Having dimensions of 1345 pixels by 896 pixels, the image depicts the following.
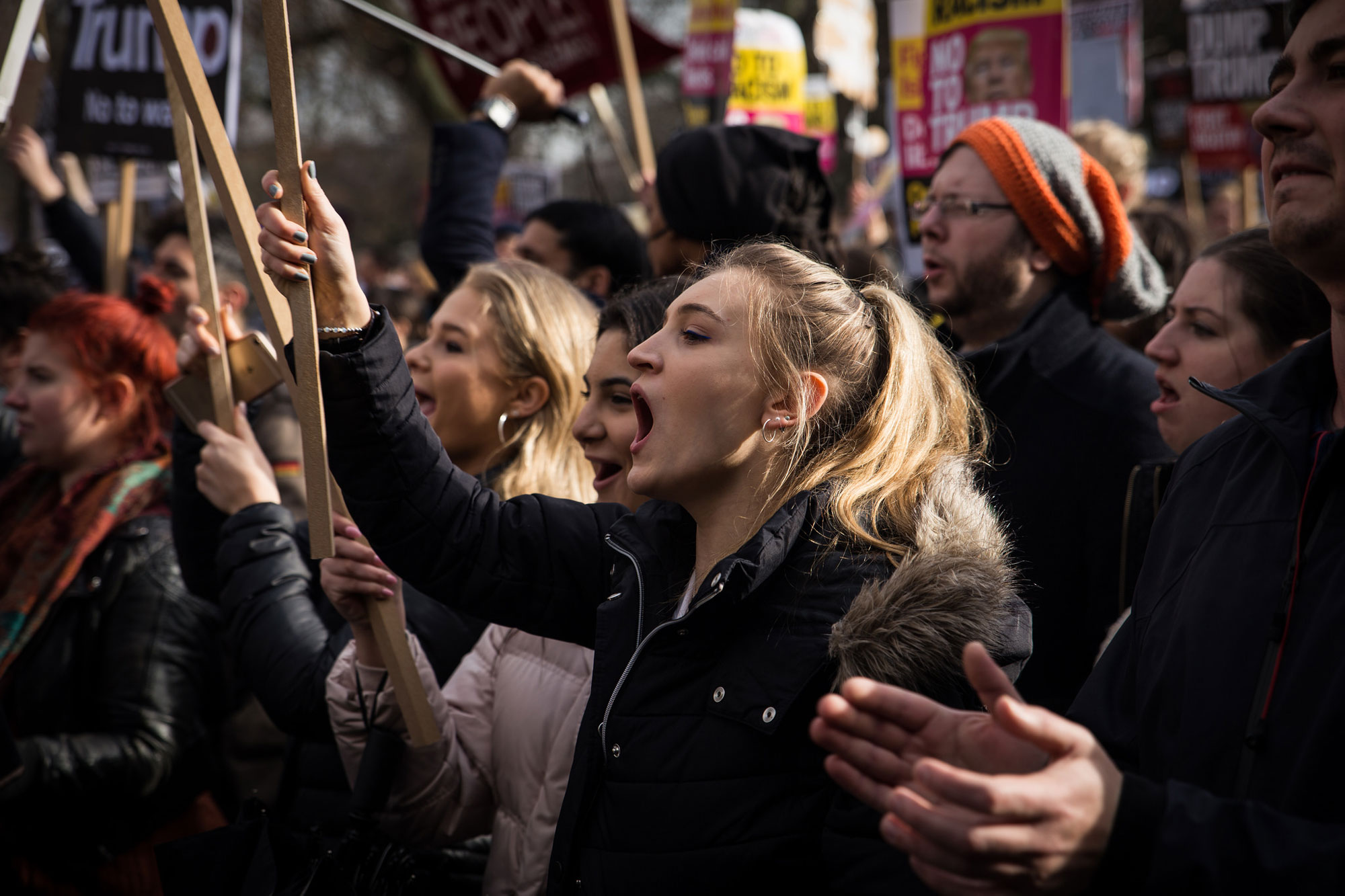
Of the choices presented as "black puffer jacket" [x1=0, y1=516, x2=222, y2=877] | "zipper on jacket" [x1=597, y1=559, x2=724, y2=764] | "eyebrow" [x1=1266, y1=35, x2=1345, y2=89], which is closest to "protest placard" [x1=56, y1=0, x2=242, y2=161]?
"black puffer jacket" [x1=0, y1=516, x2=222, y2=877]

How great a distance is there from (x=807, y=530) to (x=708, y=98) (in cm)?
566

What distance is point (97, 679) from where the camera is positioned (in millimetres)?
3121

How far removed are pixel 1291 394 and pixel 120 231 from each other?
428 centimetres

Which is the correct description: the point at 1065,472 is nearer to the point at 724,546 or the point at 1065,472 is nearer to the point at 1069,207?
the point at 1069,207

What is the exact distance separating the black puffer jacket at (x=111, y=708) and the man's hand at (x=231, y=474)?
0.58 m

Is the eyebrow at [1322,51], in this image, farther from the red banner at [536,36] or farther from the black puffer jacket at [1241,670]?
the red banner at [536,36]

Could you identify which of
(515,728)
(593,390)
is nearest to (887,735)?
(515,728)

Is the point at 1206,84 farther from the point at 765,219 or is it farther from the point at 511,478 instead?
the point at 511,478

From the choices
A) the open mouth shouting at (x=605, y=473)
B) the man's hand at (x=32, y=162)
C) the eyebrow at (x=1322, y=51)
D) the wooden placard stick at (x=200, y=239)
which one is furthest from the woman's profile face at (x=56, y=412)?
the eyebrow at (x=1322, y=51)

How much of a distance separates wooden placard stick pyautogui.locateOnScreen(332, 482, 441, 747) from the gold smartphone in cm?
66

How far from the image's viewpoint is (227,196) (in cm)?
195

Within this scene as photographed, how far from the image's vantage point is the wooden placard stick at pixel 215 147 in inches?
74.6

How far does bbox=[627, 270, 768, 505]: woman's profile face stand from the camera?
6.68ft

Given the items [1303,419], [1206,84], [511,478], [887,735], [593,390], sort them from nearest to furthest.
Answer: [887,735] < [1303,419] < [593,390] < [511,478] < [1206,84]
